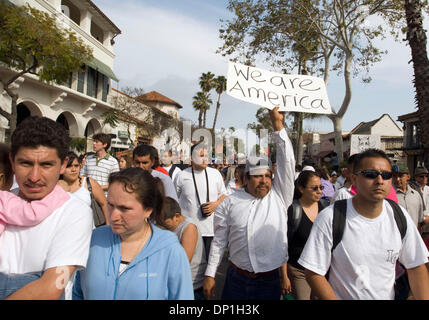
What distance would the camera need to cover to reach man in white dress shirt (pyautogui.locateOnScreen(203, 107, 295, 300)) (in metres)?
2.97

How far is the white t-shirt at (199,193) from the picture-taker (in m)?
4.58

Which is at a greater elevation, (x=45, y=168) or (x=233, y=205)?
(x=45, y=168)

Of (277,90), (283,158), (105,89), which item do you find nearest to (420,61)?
(277,90)

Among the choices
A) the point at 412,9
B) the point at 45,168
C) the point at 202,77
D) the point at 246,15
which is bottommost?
the point at 45,168

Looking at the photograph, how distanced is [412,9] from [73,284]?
8403 millimetres

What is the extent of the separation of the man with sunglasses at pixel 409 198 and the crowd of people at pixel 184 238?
95.2 inches

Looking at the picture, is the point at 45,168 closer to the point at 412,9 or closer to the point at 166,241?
the point at 166,241

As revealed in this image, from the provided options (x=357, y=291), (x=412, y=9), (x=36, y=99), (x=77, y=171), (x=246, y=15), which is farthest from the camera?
(x=36, y=99)

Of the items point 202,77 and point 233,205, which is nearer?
point 233,205

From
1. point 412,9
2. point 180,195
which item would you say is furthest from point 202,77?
point 180,195

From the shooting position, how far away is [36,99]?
18344 mm

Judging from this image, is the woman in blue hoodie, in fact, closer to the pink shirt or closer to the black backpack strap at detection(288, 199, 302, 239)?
the pink shirt

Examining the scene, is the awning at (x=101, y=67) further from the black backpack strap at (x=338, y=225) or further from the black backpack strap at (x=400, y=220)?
the black backpack strap at (x=400, y=220)
